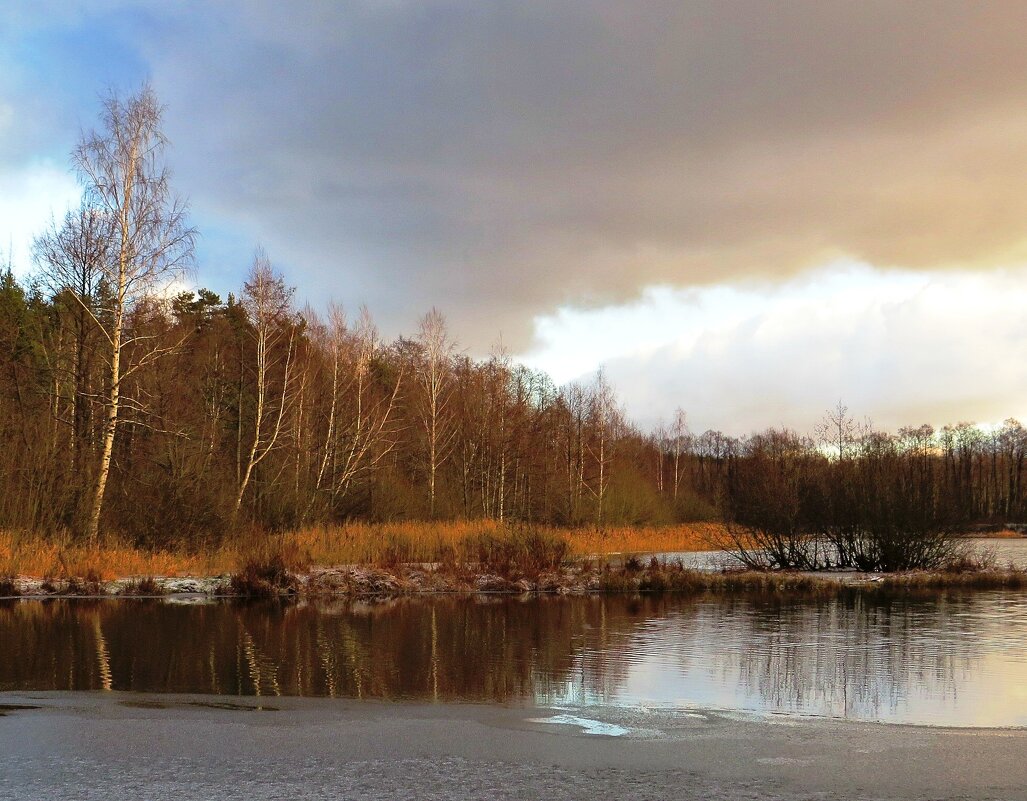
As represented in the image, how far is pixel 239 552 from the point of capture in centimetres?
2767

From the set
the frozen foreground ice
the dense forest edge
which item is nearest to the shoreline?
the dense forest edge

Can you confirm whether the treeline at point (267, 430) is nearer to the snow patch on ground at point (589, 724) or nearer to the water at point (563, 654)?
the water at point (563, 654)

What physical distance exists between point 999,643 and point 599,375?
2517 inches

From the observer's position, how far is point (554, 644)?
15125 millimetres

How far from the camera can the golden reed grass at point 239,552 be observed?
79.6ft

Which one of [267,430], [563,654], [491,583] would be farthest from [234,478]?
[563,654]

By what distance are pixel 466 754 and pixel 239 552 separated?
21.1 metres

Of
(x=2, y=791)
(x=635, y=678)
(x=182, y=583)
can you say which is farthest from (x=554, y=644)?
(x=182, y=583)

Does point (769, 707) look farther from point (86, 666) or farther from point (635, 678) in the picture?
point (86, 666)

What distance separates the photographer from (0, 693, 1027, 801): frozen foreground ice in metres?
7.05

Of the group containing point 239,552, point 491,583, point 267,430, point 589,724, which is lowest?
point 491,583

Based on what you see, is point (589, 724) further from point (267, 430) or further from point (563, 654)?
point (267, 430)

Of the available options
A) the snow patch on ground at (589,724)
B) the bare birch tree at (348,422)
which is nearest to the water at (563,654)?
the snow patch on ground at (589,724)

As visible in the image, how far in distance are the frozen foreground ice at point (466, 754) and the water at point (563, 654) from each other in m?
0.89
